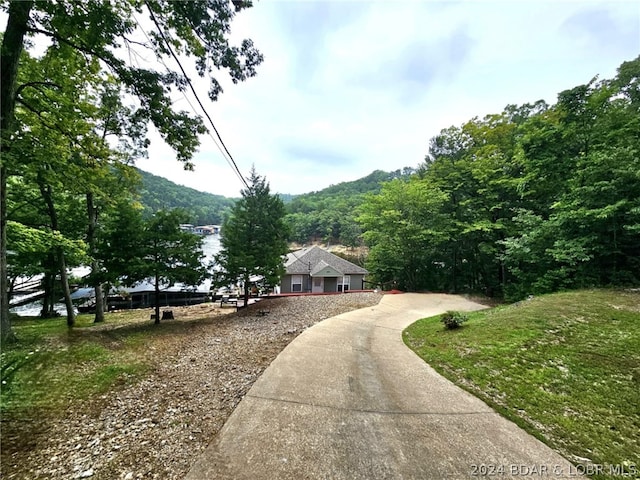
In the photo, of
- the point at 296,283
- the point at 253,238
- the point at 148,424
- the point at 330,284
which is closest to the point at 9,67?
the point at 148,424

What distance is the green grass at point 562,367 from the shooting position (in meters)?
3.39

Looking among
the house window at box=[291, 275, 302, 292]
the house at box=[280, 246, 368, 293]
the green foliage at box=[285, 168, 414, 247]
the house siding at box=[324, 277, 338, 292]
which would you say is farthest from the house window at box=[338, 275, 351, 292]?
the green foliage at box=[285, 168, 414, 247]

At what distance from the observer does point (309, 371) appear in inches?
196

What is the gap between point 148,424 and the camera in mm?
3402

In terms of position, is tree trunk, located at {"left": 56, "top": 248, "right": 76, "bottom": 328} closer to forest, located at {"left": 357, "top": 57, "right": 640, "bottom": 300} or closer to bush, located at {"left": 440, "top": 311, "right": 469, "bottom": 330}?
bush, located at {"left": 440, "top": 311, "right": 469, "bottom": 330}

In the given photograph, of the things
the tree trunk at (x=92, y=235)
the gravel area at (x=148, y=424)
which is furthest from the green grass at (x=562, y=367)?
the tree trunk at (x=92, y=235)

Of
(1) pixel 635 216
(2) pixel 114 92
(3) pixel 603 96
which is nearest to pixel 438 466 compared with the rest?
(2) pixel 114 92

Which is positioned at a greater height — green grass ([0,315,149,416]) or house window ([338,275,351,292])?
green grass ([0,315,149,416])

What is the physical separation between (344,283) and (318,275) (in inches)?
132

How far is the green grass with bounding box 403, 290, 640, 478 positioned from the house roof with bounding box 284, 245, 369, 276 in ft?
51.0

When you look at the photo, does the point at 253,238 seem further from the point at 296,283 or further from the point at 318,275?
the point at 296,283

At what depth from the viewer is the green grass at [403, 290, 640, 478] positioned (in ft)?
11.1

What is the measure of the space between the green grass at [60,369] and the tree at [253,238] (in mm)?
4865

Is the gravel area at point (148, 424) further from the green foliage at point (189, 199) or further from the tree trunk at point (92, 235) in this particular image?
the green foliage at point (189, 199)
